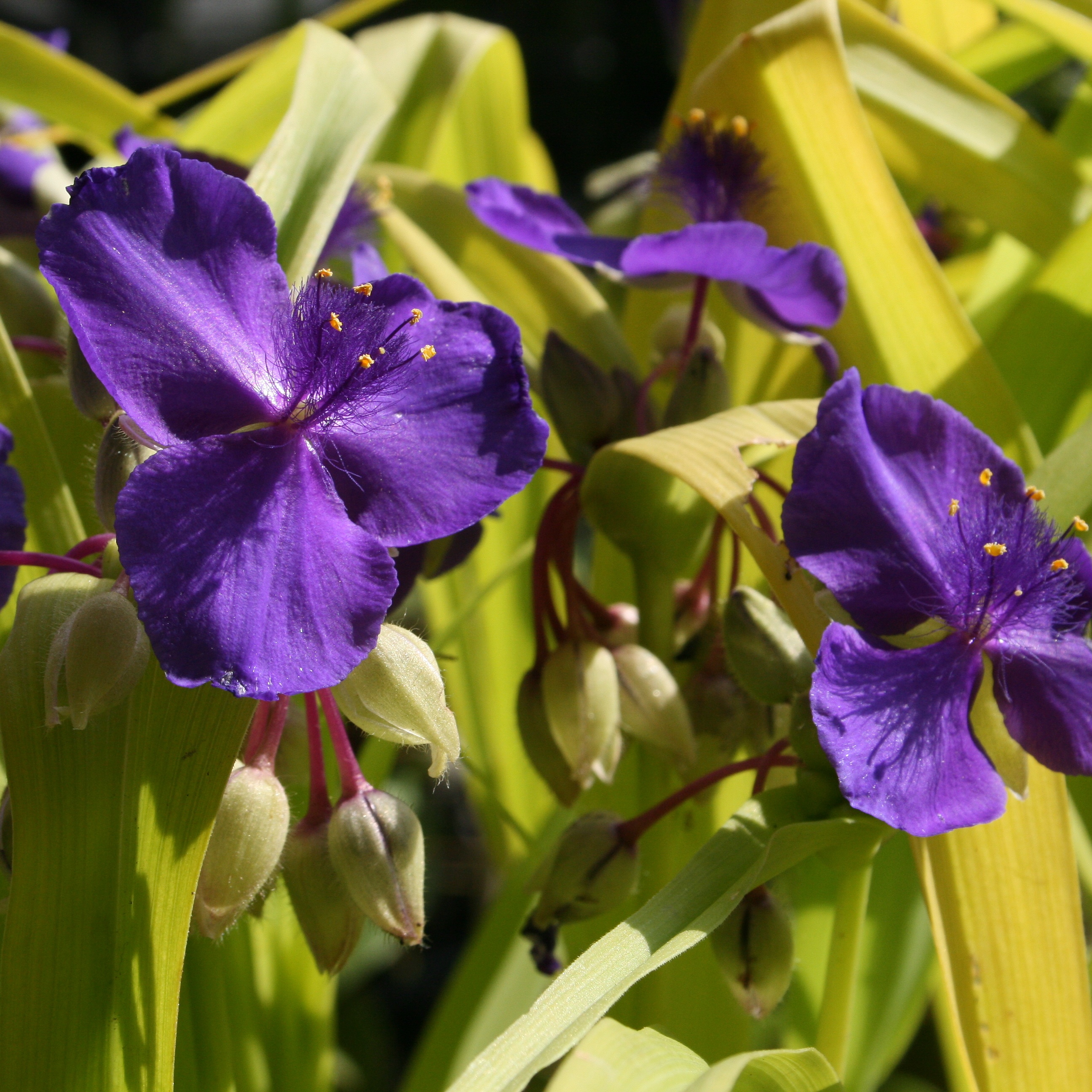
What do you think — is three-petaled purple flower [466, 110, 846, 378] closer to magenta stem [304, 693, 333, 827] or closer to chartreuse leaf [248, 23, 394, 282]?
chartreuse leaf [248, 23, 394, 282]

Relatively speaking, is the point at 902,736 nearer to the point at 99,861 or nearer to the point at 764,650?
the point at 764,650

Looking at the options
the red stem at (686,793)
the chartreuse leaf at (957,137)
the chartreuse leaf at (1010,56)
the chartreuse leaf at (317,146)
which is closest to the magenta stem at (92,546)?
the chartreuse leaf at (317,146)

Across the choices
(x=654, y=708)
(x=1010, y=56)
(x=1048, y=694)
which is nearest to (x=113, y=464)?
(x=654, y=708)

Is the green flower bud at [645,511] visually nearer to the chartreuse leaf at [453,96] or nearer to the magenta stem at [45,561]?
the magenta stem at [45,561]

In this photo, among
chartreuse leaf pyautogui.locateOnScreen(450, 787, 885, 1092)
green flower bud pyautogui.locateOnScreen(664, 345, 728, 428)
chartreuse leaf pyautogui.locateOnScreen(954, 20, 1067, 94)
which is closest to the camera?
chartreuse leaf pyautogui.locateOnScreen(450, 787, 885, 1092)

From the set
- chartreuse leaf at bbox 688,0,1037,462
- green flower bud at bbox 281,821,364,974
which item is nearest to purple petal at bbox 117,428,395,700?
green flower bud at bbox 281,821,364,974
